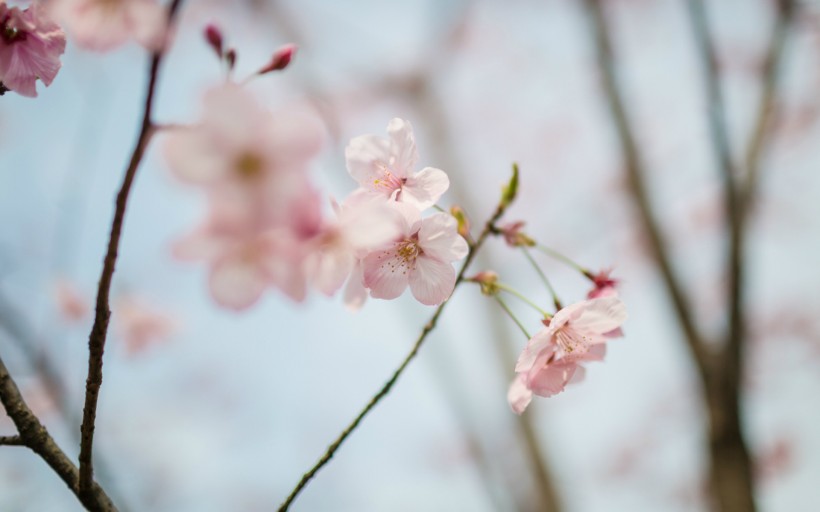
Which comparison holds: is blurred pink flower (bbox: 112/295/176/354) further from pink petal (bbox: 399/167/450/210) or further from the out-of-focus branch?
pink petal (bbox: 399/167/450/210)

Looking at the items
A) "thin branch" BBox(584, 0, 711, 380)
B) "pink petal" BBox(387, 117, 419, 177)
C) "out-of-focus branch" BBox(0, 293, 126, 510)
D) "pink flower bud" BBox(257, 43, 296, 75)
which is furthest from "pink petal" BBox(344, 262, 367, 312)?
"thin branch" BBox(584, 0, 711, 380)

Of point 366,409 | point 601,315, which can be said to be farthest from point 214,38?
point 601,315

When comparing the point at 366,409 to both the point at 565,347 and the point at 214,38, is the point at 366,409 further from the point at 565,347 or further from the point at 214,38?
the point at 214,38

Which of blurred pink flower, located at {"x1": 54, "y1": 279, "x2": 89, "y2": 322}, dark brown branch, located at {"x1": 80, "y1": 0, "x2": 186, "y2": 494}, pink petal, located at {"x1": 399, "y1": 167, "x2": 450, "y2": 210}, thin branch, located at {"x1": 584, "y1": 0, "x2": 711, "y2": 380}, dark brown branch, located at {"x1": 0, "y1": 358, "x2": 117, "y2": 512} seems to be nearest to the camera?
dark brown branch, located at {"x1": 80, "y1": 0, "x2": 186, "y2": 494}

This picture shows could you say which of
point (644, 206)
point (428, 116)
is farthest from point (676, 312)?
point (428, 116)

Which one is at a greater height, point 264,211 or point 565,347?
point 565,347
